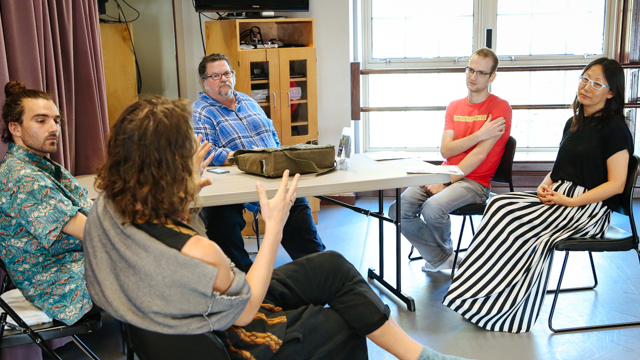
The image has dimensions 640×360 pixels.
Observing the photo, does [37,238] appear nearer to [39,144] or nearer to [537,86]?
[39,144]

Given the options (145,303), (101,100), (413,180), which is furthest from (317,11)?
(145,303)

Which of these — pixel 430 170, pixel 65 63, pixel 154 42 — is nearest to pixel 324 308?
pixel 430 170

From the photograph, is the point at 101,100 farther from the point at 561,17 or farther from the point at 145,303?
the point at 561,17

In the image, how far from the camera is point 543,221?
7.68 ft

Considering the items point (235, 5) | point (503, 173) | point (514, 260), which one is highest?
point (235, 5)

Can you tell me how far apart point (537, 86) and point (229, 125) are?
2.87 metres

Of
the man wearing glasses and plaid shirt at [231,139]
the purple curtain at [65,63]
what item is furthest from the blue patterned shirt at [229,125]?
the purple curtain at [65,63]

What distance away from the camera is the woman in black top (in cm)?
229

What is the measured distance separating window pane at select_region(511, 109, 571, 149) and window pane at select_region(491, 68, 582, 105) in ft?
0.36

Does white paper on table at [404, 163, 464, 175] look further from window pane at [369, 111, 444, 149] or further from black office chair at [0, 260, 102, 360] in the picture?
window pane at [369, 111, 444, 149]

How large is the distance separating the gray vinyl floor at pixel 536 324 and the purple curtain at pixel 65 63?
87 cm

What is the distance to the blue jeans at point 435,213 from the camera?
277 centimetres

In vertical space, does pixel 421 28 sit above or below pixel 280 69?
above

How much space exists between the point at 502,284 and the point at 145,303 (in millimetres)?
1616
